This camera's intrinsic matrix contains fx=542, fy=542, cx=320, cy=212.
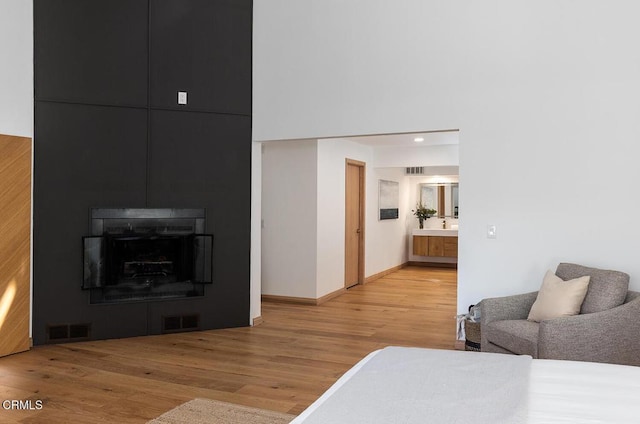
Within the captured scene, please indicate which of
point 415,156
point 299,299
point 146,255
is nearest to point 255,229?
point 146,255

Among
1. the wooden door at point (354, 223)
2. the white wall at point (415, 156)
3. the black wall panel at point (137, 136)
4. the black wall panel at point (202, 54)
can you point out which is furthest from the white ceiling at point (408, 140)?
the black wall panel at point (137, 136)

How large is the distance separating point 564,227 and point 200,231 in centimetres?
345

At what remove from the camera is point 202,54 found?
18.4ft

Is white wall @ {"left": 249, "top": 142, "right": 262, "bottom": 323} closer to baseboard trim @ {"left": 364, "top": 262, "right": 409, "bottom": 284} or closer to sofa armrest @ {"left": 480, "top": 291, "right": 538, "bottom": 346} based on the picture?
sofa armrest @ {"left": 480, "top": 291, "right": 538, "bottom": 346}

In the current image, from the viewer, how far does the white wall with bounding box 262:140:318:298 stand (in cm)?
724

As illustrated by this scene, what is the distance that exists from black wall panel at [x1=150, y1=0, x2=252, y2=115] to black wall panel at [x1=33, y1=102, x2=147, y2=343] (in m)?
0.54

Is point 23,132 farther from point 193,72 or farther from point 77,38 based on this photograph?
point 193,72

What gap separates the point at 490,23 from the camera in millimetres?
4793

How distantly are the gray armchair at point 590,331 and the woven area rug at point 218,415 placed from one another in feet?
5.50

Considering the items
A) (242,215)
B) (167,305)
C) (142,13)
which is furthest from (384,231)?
(142,13)

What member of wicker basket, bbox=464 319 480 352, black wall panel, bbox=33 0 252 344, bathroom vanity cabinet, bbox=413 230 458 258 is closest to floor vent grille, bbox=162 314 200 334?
black wall panel, bbox=33 0 252 344

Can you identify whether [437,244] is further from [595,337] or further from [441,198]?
[595,337]

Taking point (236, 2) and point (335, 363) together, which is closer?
point (335, 363)

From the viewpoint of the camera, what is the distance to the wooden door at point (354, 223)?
8.35 metres
